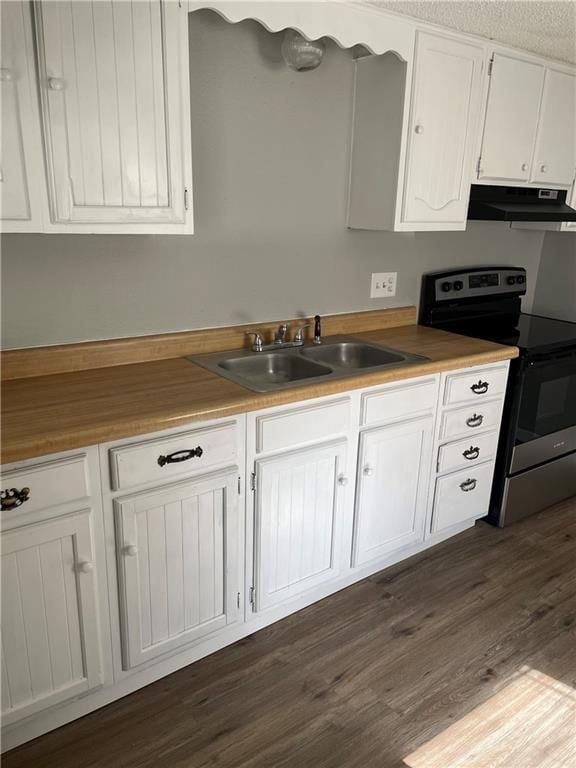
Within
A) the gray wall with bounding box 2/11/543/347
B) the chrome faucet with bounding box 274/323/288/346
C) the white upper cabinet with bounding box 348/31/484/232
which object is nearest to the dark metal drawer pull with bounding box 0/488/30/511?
the gray wall with bounding box 2/11/543/347

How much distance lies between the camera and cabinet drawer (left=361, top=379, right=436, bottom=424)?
217 centimetres

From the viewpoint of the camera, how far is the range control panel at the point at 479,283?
3.02 m

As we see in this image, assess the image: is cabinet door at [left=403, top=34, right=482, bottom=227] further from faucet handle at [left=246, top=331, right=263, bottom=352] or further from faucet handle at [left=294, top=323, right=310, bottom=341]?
faucet handle at [left=246, top=331, right=263, bottom=352]

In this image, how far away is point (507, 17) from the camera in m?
2.15

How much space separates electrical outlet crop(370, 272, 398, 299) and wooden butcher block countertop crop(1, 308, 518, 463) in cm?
55

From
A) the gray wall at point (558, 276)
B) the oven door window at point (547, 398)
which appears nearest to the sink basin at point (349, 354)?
the oven door window at point (547, 398)

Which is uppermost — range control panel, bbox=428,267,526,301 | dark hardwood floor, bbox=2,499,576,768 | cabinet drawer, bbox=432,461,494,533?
range control panel, bbox=428,267,526,301

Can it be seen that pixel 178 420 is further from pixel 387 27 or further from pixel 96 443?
pixel 387 27

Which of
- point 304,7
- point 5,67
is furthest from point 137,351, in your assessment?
point 304,7

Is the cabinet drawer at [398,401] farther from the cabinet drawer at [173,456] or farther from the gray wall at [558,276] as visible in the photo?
the gray wall at [558,276]

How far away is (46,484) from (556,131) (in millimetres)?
2722

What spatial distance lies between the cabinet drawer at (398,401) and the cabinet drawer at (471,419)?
158 millimetres

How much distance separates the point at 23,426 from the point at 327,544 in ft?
3.89

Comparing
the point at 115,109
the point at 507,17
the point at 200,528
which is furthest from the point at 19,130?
the point at 507,17
